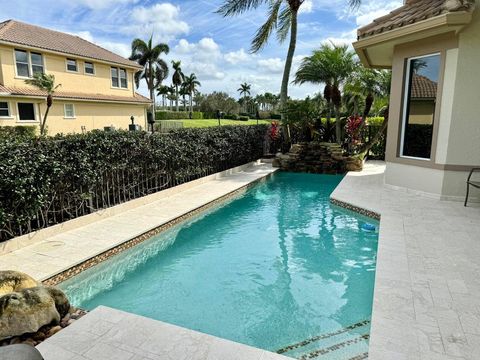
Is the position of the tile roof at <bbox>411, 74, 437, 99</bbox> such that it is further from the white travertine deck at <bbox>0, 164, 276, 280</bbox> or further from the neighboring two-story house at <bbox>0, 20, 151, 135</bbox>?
the neighboring two-story house at <bbox>0, 20, 151, 135</bbox>

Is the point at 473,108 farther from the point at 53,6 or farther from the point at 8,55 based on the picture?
the point at 8,55

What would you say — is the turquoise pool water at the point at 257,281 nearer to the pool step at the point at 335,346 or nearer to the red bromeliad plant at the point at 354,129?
the pool step at the point at 335,346

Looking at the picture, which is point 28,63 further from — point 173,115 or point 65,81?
point 173,115

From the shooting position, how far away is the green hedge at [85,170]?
6.11 meters

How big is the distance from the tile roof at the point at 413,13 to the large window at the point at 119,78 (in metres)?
24.7

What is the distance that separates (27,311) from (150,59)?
45321 mm

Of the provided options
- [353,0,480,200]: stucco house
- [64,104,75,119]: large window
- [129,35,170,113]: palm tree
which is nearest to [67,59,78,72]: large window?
[64,104,75,119]: large window

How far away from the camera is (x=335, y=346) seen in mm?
3910

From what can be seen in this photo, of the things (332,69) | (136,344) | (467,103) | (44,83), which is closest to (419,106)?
(467,103)

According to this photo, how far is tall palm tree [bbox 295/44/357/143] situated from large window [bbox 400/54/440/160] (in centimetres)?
766

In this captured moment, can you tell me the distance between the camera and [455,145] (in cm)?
860

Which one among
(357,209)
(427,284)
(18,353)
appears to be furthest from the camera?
(357,209)

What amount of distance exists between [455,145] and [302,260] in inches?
213

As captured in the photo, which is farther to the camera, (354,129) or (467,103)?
(354,129)
